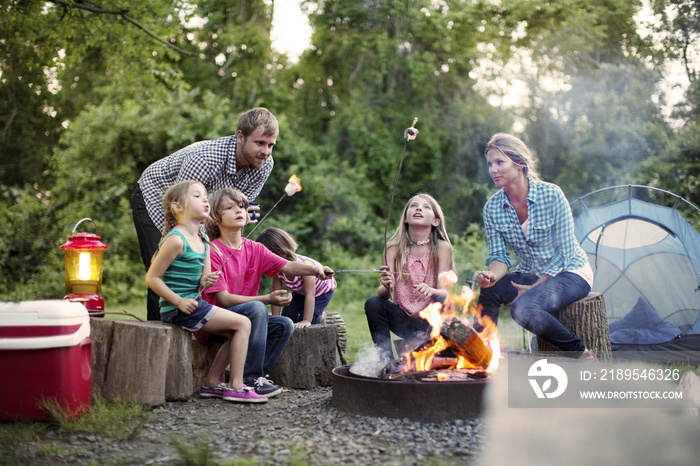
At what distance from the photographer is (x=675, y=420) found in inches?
117

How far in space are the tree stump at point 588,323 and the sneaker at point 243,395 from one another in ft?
5.93

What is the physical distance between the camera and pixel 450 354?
12.2 feet

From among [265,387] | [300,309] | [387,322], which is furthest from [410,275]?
[265,387]

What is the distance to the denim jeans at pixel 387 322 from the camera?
422 cm

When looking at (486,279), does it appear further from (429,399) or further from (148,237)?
(148,237)

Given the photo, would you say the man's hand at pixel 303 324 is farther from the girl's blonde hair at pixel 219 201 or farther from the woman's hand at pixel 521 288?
the woman's hand at pixel 521 288

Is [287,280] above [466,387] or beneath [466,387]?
above

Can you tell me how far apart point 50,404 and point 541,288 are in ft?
9.25

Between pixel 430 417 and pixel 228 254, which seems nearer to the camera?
pixel 430 417

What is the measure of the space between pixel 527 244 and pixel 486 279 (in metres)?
0.43

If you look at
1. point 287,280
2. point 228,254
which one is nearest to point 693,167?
point 287,280

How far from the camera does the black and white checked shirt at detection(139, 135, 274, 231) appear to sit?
412 centimetres

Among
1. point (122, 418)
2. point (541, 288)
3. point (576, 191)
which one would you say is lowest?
point (122, 418)

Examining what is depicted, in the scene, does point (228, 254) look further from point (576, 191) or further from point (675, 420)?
point (576, 191)
